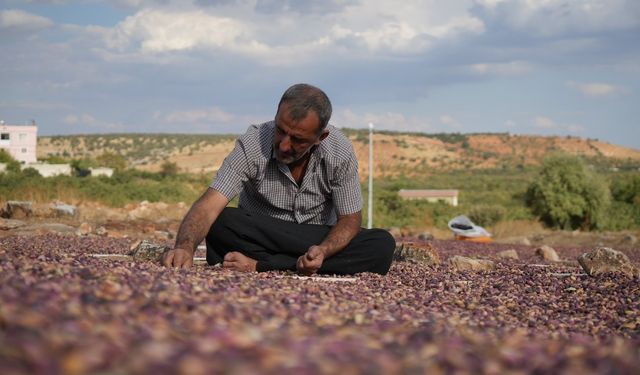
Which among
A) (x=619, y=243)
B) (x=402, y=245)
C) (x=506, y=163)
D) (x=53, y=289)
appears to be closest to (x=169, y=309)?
(x=53, y=289)

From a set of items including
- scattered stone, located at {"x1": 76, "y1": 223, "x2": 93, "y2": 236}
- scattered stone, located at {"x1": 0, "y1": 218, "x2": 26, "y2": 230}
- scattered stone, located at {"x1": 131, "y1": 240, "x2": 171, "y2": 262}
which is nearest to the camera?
scattered stone, located at {"x1": 131, "y1": 240, "x2": 171, "y2": 262}

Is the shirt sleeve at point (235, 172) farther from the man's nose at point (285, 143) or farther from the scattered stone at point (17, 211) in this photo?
the scattered stone at point (17, 211)

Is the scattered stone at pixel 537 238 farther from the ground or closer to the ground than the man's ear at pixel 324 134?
closer to the ground

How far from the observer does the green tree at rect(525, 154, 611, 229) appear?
→ 3156 cm

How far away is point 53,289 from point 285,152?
2.56 metres

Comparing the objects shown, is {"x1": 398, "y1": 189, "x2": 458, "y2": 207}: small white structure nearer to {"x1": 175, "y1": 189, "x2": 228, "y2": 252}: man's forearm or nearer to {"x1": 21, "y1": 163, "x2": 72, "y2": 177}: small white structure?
{"x1": 21, "y1": 163, "x2": 72, "y2": 177}: small white structure

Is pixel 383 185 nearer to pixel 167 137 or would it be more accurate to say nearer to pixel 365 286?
pixel 167 137

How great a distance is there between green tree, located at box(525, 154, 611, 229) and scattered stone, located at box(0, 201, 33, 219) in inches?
909

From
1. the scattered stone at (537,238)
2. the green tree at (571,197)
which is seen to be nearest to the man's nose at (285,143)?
the scattered stone at (537,238)

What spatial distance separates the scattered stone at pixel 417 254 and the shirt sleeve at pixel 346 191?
2475 mm

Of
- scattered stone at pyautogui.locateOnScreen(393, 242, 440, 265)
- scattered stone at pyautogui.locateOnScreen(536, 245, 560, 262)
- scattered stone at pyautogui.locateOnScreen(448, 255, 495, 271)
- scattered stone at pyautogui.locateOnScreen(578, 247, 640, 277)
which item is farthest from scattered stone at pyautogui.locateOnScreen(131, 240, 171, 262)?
scattered stone at pyautogui.locateOnScreen(536, 245, 560, 262)

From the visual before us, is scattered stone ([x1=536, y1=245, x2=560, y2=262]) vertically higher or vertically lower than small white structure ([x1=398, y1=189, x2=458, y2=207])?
higher

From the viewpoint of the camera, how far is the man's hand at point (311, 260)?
16.9ft

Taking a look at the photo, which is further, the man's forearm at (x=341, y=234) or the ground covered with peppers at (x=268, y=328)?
the man's forearm at (x=341, y=234)
